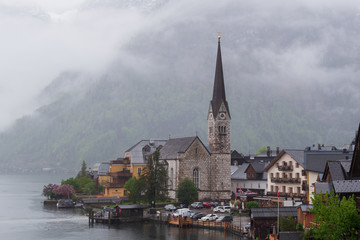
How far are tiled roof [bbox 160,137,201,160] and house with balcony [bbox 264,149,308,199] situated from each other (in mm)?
26202

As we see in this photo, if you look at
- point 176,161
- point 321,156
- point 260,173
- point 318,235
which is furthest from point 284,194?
point 318,235

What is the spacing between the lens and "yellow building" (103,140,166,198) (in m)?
146

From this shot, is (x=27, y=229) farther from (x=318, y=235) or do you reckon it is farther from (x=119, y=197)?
(x=318, y=235)

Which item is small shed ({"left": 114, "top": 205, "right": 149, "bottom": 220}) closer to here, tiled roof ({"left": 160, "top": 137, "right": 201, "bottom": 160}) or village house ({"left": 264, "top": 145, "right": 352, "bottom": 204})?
village house ({"left": 264, "top": 145, "right": 352, "bottom": 204})

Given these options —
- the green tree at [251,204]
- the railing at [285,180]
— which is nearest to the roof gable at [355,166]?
the green tree at [251,204]

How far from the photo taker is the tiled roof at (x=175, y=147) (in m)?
132

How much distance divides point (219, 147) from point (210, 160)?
375 centimetres

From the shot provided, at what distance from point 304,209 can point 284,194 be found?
3630cm

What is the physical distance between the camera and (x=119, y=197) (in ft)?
464

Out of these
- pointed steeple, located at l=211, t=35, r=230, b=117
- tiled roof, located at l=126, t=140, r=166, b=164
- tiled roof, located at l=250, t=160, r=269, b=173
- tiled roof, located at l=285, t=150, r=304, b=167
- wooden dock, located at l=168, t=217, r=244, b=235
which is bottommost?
wooden dock, located at l=168, t=217, r=244, b=235

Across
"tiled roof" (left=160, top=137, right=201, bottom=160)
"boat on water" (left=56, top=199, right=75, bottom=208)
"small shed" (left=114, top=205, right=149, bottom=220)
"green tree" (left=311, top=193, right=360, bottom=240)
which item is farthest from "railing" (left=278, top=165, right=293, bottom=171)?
"boat on water" (left=56, top=199, right=75, bottom=208)

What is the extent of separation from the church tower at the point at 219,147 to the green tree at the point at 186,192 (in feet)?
38.4

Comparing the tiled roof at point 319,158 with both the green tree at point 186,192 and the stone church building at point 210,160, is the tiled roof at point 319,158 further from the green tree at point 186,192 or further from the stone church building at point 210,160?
the stone church building at point 210,160

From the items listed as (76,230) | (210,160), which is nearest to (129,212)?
(76,230)
